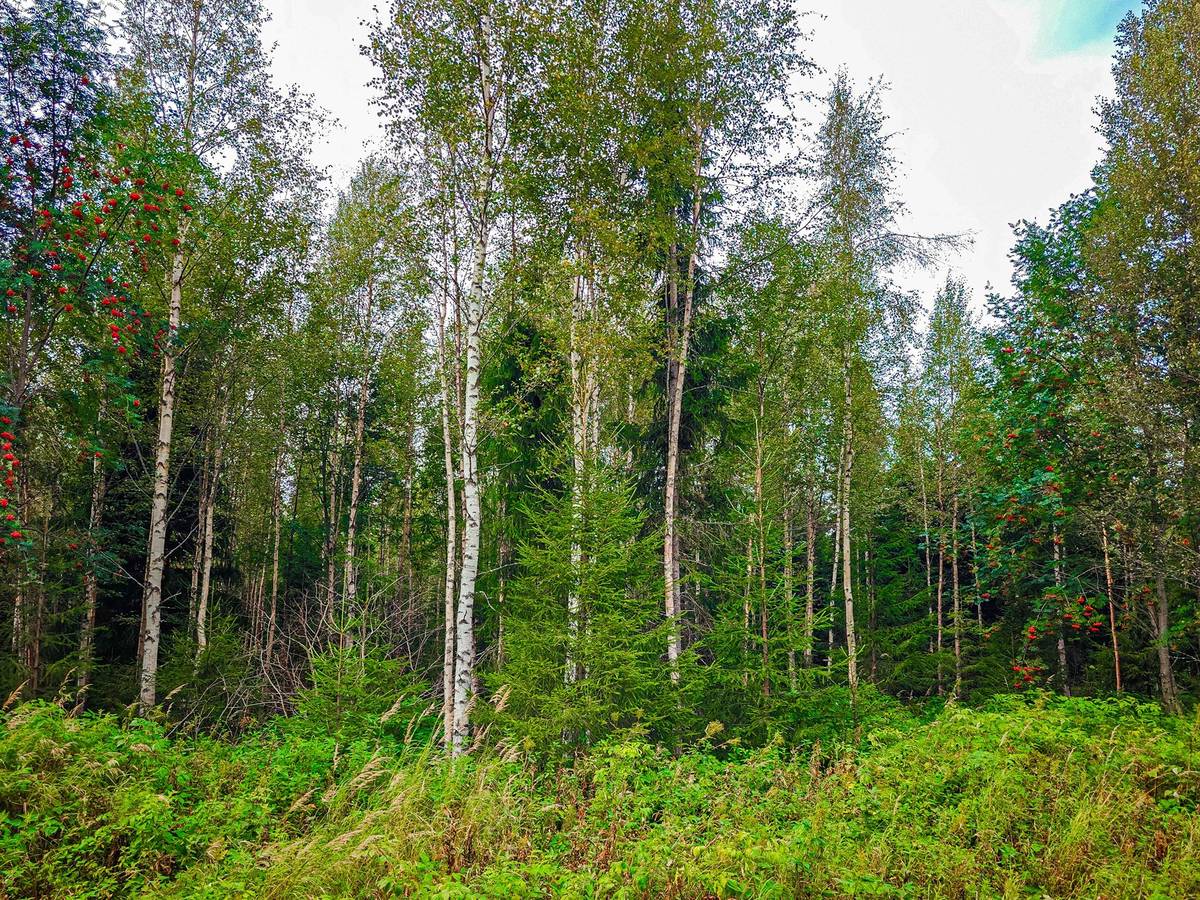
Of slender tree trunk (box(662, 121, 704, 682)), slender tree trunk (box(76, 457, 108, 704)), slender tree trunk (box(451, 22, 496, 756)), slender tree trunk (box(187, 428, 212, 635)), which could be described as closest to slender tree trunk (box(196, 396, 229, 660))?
slender tree trunk (box(187, 428, 212, 635))

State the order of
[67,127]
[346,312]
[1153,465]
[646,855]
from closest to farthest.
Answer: [646,855]
[67,127]
[1153,465]
[346,312]

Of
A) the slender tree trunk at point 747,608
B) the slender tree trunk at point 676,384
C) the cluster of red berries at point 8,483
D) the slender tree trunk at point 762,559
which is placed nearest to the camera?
the cluster of red berries at point 8,483

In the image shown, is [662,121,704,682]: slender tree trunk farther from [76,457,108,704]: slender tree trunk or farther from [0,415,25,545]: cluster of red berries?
[76,457,108,704]: slender tree trunk

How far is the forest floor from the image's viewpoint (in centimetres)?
332

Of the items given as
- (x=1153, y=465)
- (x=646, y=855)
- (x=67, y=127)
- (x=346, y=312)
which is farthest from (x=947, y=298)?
(x=67, y=127)

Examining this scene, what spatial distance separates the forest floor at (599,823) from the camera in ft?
10.9

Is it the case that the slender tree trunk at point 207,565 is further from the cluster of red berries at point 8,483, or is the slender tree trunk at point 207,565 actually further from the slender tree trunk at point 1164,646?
the slender tree trunk at point 1164,646

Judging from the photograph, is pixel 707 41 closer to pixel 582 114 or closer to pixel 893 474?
pixel 582 114

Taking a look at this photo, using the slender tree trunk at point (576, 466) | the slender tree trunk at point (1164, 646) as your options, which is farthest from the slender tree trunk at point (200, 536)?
the slender tree trunk at point (1164, 646)

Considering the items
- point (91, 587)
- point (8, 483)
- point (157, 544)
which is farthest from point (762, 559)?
point (91, 587)

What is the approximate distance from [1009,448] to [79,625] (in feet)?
63.2

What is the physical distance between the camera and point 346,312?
15.7 m

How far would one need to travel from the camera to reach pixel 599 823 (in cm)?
434

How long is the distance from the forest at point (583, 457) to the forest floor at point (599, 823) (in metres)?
0.05
